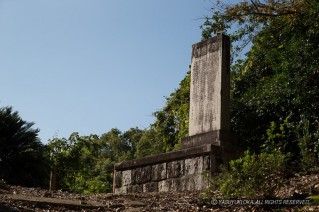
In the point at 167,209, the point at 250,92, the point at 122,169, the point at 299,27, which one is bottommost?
the point at 167,209

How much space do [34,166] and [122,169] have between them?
5.17 metres

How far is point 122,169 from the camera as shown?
363 inches

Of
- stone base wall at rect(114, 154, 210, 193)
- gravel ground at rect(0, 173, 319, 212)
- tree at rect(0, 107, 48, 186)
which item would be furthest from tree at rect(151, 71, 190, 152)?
gravel ground at rect(0, 173, 319, 212)

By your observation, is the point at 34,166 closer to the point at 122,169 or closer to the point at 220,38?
the point at 122,169

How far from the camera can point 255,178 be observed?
19.3 ft

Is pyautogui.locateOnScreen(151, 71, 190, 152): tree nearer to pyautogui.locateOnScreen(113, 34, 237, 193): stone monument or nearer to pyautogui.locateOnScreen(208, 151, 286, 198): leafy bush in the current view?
pyautogui.locateOnScreen(113, 34, 237, 193): stone monument

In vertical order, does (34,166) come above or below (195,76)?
below

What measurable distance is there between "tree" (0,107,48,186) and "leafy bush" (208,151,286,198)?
811cm

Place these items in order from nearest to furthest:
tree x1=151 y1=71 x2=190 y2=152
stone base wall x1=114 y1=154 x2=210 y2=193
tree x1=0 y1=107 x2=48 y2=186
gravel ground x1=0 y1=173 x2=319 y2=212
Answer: gravel ground x1=0 y1=173 x2=319 y2=212
stone base wall x1=114 y1=154 x2=210 y2=193
tree x1=151 y1=71 x2=190 y2=152
tree x1=0 y1=107 x2=48 y2=186

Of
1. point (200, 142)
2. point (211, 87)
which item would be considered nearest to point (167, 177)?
point (200, 142)

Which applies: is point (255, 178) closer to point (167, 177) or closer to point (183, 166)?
point (183, 166)

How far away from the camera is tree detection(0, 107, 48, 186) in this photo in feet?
43.4

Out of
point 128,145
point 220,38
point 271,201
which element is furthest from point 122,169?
point 128,145

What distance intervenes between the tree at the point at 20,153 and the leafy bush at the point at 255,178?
26.6 ft
